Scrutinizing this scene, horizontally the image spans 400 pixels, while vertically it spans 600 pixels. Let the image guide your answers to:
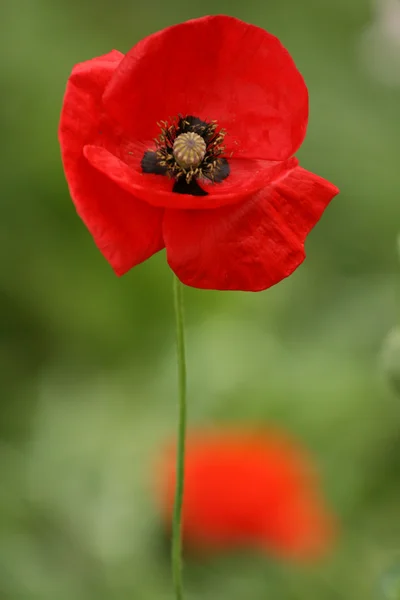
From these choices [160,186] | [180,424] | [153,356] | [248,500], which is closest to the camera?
[180,424]

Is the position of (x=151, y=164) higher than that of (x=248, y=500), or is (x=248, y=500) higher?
(x=151, y=164)

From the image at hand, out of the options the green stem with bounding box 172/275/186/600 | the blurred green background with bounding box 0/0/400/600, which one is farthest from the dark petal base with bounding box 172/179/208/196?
the blurred green background with bounding box 0/0/400/600

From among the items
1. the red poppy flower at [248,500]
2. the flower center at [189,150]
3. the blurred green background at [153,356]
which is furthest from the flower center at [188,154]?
the red poppy flower at [248,500]

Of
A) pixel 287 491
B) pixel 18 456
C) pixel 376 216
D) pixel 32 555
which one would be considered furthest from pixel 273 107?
pixel 376 216

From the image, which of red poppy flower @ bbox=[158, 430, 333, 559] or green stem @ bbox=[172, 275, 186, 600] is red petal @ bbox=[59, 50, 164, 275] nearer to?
green stem @ bbox=[172, 275, 186, 600]

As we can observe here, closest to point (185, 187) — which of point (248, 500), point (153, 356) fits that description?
point (248, 500)

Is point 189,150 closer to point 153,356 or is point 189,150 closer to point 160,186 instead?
point 160,186
